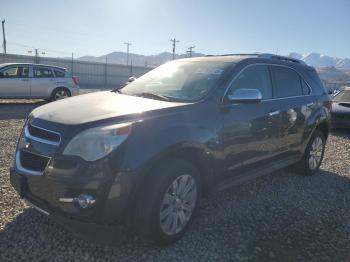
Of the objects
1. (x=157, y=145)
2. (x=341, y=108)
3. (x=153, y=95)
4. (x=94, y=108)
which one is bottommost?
(x=341, y=108)

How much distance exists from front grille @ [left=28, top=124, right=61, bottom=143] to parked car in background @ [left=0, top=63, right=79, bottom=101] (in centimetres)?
1109

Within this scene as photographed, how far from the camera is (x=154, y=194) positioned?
319 cm

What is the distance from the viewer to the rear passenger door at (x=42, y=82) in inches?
550

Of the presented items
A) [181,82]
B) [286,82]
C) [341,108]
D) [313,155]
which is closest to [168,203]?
[181,82]

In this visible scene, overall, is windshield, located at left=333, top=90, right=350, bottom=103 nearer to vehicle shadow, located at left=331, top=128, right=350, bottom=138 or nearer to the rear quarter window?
vehicle shadow, located at left=331, top=128, right=350, bottom=138

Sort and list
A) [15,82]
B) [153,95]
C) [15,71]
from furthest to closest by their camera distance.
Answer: [15,71] → [15,82] → [153,95]

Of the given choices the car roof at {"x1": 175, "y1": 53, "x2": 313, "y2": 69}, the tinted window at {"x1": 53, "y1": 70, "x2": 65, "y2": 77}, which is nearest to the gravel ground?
the car roof at {"x1": 175, "y1": 53, "x2": 313, "y2": 69}

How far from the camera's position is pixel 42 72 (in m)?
14.3

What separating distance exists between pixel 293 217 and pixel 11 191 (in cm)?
350

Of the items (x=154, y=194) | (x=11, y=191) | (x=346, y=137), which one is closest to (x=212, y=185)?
(x=154, y=194)

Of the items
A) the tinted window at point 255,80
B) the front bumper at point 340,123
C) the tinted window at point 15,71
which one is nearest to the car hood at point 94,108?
the tinted window at point 255,80

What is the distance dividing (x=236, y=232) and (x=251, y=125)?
123cm

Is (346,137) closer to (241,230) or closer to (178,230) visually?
(241,230)

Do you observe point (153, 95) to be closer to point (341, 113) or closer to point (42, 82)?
point (341, 113)
